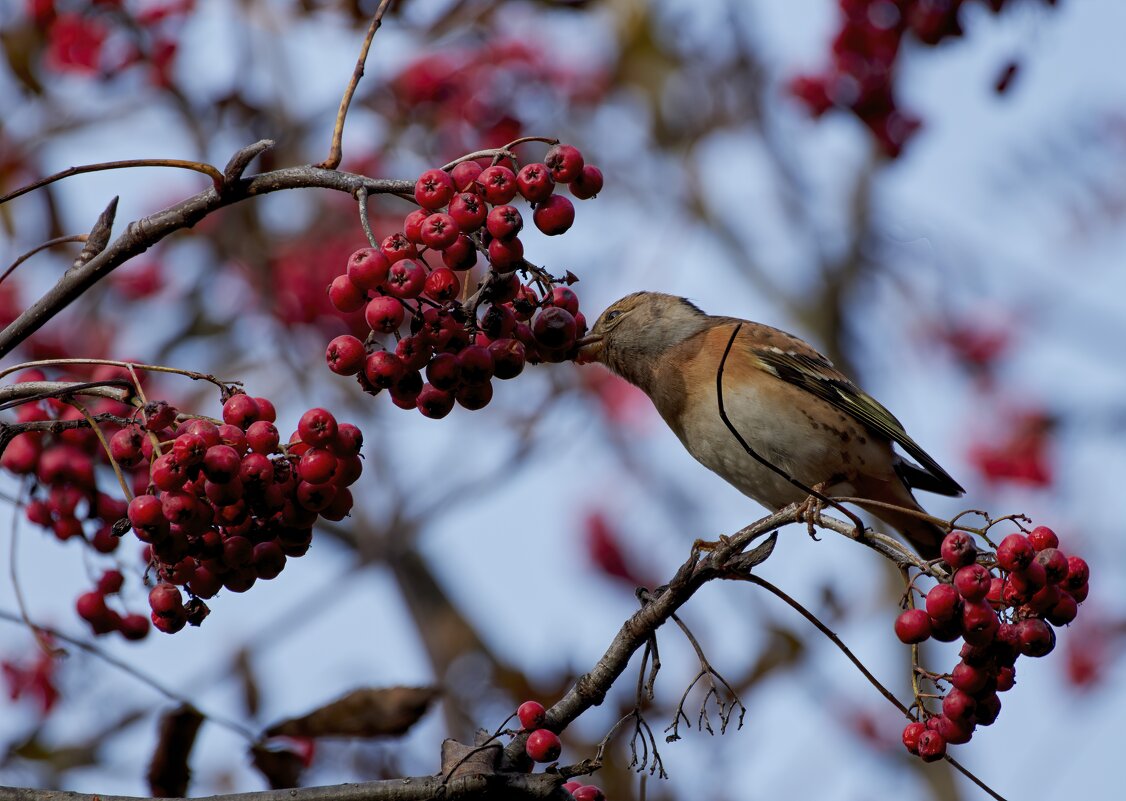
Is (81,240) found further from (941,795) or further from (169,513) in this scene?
(941,795)

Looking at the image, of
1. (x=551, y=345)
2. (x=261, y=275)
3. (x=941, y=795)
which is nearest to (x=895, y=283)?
(x=941, y=795)

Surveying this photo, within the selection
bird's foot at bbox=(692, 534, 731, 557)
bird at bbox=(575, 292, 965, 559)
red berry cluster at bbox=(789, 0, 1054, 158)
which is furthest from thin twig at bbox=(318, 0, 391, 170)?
red berry cluster at bbox=(789, 0, 1054, 158)

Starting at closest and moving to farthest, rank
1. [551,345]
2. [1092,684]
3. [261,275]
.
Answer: [551,345] < [261,275] < [1092,684]

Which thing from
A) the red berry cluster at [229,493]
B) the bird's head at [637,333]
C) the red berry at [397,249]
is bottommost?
the red berry cluster at [229,493]

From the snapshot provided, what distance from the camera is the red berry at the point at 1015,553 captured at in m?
2.31

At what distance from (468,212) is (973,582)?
119cm

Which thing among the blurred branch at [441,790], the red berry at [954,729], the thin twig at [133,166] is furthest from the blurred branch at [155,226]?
the red berry at [954,729]

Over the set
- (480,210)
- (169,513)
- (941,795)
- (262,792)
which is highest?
(941,795)

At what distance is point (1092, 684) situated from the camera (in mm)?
9352

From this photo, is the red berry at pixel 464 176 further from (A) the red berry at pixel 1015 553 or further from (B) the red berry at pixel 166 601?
(A) the red berry at pixel 1015 553

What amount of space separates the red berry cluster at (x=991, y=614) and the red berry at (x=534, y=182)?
106cm

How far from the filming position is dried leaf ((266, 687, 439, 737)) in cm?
305

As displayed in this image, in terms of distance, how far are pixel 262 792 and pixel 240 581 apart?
1.27 feet

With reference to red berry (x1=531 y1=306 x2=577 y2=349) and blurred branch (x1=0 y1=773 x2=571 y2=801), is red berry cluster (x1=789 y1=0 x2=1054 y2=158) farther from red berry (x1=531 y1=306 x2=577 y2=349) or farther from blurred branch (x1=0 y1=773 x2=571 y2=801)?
blurred branch (x1=0 y1=773 x2=571 y2=801)
